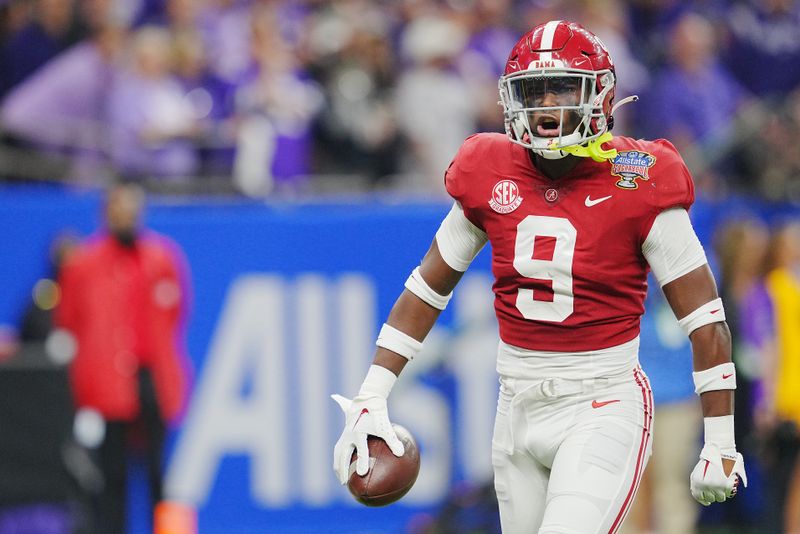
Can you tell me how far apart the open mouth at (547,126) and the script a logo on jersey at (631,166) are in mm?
192

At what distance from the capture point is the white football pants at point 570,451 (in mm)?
4062

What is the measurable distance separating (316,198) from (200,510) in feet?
6.72

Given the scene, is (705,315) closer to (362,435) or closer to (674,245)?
(674,245)

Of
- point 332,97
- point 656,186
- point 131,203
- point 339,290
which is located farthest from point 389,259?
point 656,186

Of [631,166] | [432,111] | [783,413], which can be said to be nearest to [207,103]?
[432,111]

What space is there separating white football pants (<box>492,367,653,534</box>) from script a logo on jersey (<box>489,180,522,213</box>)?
0.51m

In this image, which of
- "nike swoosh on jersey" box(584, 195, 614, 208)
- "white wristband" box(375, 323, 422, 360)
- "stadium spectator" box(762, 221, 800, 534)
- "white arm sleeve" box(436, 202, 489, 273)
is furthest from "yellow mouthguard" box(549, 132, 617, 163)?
"stadium spectator" box(762, 221, 800, 534)

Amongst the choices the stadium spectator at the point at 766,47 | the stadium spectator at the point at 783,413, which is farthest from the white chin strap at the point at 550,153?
the stadium spectator at the point at 766,47

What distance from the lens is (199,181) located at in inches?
359

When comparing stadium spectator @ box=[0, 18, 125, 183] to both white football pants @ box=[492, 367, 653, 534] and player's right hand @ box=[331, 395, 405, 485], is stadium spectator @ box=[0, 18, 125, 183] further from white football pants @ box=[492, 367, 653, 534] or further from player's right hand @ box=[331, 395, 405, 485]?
white football pants @ box=[492, 367, 653, 534]

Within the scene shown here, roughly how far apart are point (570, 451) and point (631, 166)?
0.82 meters

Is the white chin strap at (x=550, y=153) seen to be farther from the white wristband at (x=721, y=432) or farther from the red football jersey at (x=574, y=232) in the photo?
the white wristband at (x=721, y=432)

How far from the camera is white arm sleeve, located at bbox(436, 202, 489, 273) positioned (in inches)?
174

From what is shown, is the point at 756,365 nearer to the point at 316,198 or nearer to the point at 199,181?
the point at 316,198
